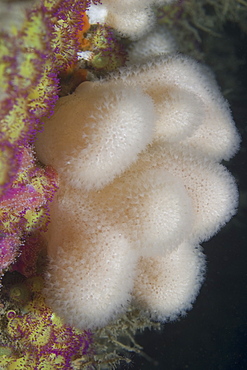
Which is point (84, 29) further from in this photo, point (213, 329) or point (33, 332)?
point (213, 329)

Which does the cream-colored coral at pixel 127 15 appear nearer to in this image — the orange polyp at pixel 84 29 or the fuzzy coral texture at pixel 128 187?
the orange polyp at pixel 84 29

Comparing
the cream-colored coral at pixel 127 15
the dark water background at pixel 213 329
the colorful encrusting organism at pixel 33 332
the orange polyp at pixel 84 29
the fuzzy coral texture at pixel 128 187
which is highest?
A: the cream-colored coral at pixel 127 15

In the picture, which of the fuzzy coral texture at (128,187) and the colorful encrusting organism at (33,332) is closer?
the fuzzy coral texture at (128,187)

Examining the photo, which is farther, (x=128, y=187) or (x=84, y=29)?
(x=84, y=29)

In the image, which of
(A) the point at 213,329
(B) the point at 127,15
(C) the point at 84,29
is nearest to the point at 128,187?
(C) the point at 84,29

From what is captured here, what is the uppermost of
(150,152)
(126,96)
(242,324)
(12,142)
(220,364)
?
(126,96)

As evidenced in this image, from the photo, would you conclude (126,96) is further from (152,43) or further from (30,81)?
(152,43)

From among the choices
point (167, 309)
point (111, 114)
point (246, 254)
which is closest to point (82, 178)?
point (111, 114)

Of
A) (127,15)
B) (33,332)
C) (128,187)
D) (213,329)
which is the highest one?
(127,15)

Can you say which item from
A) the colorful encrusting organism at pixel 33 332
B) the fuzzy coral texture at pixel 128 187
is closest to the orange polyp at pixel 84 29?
the fuzzy coral texture at pixel 128 187
